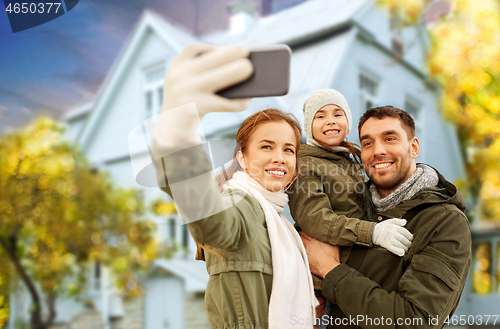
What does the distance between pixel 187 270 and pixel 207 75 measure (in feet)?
14.5

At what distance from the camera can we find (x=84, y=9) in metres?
1.42

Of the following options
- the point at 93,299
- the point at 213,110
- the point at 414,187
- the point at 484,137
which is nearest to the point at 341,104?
the point at 414,187

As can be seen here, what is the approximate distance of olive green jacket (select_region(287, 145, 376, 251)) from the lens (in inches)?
52.4

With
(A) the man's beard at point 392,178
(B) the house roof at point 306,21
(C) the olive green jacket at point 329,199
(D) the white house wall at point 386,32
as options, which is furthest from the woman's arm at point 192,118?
(D) the white house wall at point 386,32

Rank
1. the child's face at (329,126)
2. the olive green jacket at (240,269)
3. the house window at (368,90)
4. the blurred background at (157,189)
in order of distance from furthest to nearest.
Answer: the house window at (368,90) → the blurred background at (157,189) → the child's face at (329,126) → the olive green jacket at (240,269)

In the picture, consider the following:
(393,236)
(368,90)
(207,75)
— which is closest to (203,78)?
(207,75)

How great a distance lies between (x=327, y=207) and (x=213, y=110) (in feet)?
3.03

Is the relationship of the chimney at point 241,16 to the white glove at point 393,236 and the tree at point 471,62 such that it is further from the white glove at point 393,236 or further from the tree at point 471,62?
the white glove at point 393,236

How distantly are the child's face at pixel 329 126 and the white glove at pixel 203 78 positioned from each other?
105 centimetres

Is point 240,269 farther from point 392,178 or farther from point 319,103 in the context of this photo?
point 319,103

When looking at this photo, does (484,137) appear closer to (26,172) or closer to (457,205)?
(457,205)

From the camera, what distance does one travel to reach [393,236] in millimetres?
1269

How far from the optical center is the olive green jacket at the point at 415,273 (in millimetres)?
1203
